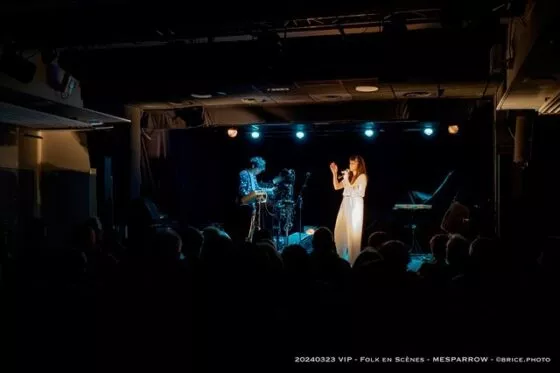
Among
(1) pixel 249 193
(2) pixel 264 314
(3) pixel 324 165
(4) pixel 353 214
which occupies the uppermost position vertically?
(3) pixel 324 165

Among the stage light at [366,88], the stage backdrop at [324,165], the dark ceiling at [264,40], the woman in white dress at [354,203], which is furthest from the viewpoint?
the stage backdrop at [324,165]

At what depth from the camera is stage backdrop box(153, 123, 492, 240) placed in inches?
487

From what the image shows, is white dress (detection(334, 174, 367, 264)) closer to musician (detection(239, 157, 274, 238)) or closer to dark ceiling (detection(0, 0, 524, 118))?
musician (detection(239, 157, 274, 238))

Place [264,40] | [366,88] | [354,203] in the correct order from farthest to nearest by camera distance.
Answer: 1. [354,203]
2. [366,88]
3. [264,40]

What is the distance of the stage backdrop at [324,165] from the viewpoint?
40.6ft

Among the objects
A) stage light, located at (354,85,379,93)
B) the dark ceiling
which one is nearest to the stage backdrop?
stage light, located at (354,85,379,93)

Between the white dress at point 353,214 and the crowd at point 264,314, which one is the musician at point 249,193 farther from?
the crowd at point 264,314

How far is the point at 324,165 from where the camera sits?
1361 cm

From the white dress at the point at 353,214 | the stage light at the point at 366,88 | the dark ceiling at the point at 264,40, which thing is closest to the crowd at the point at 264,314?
the dark ceiling at the point at 264,40

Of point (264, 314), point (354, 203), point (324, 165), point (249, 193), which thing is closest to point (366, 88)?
point (354, 203)

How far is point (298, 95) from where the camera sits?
8.73 metres

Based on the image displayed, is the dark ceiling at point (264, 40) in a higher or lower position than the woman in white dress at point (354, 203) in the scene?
higher

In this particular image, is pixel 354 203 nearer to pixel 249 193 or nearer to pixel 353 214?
pixel 353 214

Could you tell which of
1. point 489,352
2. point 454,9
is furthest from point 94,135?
point 489,352
